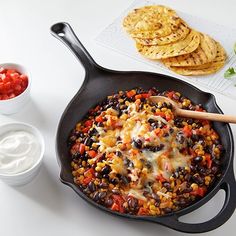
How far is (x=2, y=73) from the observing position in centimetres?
275

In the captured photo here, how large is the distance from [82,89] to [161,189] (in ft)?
2.82

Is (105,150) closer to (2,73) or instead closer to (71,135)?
(71,135)

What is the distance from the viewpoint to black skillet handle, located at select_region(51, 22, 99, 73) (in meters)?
2.75

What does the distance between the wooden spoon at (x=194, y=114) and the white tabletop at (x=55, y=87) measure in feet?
1.41

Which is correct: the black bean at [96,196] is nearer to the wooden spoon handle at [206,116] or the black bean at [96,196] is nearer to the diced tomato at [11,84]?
the wooden spoon handle at [206,116]

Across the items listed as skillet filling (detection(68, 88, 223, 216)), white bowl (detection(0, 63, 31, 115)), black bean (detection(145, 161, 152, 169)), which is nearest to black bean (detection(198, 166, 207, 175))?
skillet filling (detection(68, 88, 223, 216))

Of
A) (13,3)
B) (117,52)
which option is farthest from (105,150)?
(13,3)

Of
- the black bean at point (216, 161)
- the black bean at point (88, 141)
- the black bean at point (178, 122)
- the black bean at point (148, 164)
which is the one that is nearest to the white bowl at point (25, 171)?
the black bean at point (88, 141)

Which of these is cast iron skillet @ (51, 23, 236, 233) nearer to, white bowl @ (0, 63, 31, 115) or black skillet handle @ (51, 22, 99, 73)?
black skillet handle @ (51, 22, 99, 73)

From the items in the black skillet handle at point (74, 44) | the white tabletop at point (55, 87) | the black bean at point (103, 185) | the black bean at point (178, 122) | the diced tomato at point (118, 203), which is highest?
the black skillet handle at point (74, 44)

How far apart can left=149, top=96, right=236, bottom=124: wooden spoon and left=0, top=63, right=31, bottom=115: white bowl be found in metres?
0.80

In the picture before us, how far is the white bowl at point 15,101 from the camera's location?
105 inches

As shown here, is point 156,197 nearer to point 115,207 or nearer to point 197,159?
point 115,207

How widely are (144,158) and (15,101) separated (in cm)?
95
